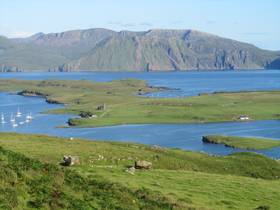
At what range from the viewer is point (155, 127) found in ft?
531

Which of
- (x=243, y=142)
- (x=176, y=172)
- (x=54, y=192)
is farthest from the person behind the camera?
(x=243, y=142)

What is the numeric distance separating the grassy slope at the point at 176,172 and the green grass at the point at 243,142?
49.2 m

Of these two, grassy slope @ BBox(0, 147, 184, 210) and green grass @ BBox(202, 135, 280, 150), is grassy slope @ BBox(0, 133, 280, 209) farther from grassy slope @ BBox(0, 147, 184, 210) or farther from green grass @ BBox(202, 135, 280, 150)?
green grass @ BBox(202, 135, 280, 150)

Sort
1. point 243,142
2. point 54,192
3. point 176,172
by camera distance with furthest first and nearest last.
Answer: point 243,142 < point 176,172 < point 54,192

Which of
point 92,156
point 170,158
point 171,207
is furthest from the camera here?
point 170,158

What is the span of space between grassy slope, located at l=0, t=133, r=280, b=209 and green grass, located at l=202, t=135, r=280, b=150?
49.2m

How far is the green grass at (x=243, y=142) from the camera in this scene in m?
117

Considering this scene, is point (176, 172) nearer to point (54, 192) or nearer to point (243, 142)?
point (54, 192)

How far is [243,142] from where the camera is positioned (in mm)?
121312

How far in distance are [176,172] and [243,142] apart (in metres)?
79.5

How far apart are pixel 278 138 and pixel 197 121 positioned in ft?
138

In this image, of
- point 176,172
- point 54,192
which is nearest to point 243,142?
point 176,172

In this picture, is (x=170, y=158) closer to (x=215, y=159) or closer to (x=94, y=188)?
(x=215, y=159)

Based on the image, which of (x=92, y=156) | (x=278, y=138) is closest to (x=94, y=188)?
(x=92, y=156)
